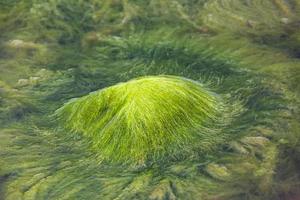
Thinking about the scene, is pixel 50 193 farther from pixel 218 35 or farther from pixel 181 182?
pixel 218 35

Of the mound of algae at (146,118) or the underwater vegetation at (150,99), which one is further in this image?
the mound of algae at (146,118)

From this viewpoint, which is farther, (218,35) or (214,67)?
(218,35)

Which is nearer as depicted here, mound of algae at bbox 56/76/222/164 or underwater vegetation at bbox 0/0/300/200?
underwater vegetation at bbox 0/0/300/200

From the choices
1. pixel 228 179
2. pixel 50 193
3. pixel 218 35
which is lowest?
pixel 50 193

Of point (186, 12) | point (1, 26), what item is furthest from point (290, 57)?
point (1, 26)

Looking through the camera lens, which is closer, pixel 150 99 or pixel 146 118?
pixel 146 118
